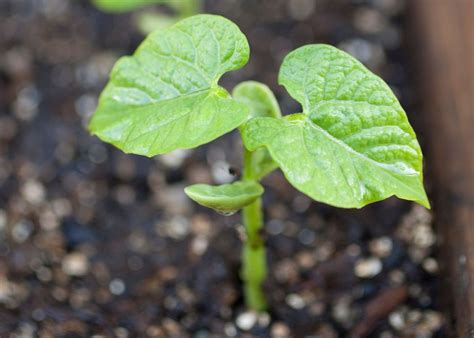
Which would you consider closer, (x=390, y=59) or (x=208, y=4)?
(x=390, y=59)

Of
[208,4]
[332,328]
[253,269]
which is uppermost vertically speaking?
[208,4]

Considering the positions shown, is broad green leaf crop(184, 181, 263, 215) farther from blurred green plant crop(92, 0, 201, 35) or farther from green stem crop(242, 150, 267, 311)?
blurred green plant crop(92, 0, 201, 35)

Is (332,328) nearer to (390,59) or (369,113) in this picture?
(369,113)

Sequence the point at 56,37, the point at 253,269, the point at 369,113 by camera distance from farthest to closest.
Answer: the point at 56,37 → the point at 253,269 → the point at 369,113

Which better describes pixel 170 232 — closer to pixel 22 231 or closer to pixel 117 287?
pixel 117 287

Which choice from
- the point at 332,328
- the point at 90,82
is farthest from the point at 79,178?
the point at 332,328

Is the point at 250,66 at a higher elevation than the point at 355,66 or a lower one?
lower

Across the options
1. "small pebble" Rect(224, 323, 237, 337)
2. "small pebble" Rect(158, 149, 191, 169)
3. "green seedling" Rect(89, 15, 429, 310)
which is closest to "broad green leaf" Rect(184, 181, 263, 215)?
"green seedling" Rect(89, 15, 429, 310)
